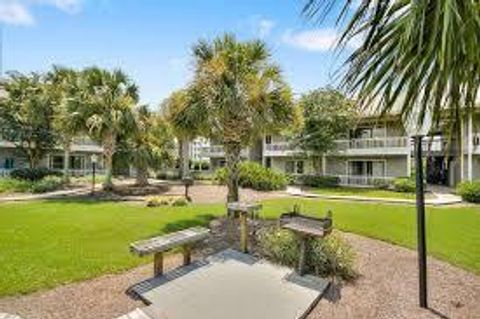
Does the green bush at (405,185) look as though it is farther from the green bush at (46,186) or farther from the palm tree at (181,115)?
the green bush at (46,186)

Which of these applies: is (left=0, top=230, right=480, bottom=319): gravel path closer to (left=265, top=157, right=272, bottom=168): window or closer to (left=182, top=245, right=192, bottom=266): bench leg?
(left=182, top=245, right=192, bottom=266): bench leg

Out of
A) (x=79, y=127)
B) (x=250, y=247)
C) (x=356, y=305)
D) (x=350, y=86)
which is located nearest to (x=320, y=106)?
(x=79, y=127)

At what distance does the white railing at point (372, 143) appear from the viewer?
32109 mm

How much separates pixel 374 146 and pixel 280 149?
918 centimetres

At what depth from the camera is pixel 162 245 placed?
741cm

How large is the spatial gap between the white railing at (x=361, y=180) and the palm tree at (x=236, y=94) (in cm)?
2004

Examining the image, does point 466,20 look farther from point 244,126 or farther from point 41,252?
point 244,126

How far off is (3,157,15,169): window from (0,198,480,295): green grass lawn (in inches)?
990

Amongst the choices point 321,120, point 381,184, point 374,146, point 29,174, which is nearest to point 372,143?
point 374,146

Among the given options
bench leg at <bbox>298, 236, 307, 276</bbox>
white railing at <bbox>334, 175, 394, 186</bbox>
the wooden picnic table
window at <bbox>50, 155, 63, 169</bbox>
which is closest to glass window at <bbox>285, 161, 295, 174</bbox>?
white railing at <bbox>334, 175, 394, 186</bbox>

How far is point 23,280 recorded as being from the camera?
7.46m

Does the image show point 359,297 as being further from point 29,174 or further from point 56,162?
point 56,162

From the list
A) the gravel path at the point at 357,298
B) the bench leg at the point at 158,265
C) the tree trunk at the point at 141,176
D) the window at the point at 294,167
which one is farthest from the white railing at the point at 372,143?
the bench leg at the point at 158,265

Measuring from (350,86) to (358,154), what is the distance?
3221 cm
